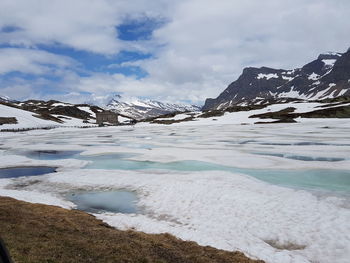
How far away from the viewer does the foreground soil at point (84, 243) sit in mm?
8359

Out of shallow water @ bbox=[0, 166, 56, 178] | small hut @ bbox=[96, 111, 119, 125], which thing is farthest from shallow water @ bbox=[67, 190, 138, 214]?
small hut @ bbox=[96, 111, 119, 125]

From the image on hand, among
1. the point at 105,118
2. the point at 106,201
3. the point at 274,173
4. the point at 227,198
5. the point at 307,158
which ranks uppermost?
the point at 105,118

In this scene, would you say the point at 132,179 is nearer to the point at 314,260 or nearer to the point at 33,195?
the point at 33,195

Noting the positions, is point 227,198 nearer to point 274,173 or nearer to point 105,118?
point 274,173

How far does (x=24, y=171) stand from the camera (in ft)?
83.3

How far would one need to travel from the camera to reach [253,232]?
39.0 ft

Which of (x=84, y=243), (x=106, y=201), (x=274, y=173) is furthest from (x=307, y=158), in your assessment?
(x=84, y=243)

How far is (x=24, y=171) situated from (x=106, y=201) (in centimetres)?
1241

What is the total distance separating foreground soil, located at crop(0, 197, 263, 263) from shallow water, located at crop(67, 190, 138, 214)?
2.41m

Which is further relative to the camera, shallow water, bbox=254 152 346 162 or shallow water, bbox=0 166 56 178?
shallow water, bbox=254 152 346 162

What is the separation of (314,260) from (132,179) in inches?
511

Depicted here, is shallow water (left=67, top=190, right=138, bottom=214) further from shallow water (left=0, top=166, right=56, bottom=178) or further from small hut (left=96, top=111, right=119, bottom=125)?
small hut (left=96, top=111, right=119, bottom=125)

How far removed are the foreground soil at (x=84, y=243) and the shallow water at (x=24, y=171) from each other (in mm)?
11880

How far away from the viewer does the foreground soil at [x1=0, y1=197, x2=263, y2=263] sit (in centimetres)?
836
